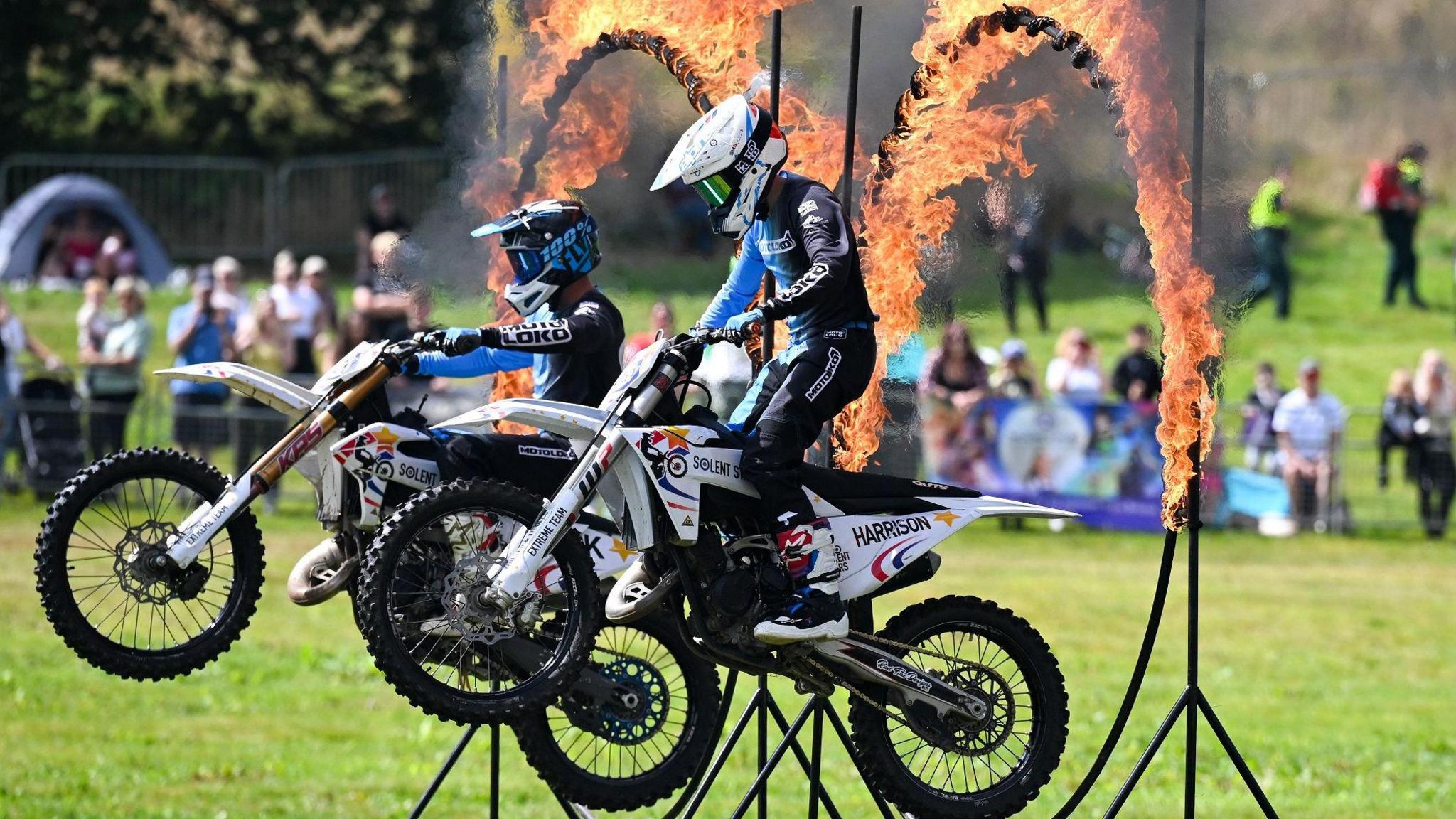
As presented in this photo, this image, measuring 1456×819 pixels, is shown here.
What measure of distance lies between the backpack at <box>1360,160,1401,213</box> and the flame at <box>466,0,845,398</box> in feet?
68.4

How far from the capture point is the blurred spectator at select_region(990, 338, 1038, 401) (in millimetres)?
20609

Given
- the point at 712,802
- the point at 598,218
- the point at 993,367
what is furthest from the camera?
the point at 993,367

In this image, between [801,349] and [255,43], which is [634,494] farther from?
[255,43]

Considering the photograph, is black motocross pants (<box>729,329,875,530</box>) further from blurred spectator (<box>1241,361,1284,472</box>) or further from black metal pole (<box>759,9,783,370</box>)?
blurred spectator (<box>1241,361,1284,472</box>)

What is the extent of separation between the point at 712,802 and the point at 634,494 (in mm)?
6154

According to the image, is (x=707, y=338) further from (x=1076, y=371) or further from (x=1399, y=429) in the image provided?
(x=1399, y=429)

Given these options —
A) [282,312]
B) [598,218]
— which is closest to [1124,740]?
[598,218]

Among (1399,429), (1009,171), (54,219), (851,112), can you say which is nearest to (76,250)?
(54,219)

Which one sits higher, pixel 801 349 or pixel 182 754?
pixel 801 349

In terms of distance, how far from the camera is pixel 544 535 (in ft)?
24.2

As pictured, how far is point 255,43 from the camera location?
35.8m

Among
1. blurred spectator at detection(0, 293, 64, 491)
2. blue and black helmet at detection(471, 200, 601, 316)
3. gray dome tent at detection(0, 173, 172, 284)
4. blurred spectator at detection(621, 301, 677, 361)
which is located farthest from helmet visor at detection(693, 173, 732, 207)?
gray dome tent at detection(0, 173, 172, 284)

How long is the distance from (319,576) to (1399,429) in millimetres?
15451

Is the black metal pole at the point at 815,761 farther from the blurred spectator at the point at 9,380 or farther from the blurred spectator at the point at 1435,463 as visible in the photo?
the blurred spectator at the point at 1435,463
